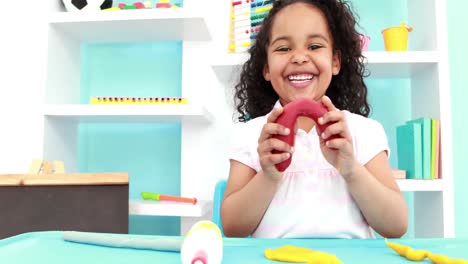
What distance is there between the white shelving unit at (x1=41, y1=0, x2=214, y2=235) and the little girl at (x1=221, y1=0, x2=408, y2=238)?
0.53m

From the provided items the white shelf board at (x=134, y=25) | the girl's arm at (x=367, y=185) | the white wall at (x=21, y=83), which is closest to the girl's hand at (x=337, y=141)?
the girl's arm at (x=367, y=185)

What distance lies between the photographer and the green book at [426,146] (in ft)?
4.33

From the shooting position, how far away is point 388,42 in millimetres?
1415

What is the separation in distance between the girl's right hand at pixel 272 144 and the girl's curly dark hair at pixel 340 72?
0.40 metres

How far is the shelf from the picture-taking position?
4.42 feet

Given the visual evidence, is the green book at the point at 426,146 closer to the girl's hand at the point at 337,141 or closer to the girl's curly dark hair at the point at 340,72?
the girl's curly dark hair at the point at 340,72

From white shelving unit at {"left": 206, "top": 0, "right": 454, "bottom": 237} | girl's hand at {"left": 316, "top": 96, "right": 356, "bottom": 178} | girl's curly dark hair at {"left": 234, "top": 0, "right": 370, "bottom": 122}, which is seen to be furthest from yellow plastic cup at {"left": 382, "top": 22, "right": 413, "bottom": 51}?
girl's hand at {"left": 316, "top": 96, "right": 356, "bottom": 178}

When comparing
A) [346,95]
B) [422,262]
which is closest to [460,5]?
[346,95]

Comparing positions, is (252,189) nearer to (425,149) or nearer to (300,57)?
(300,57)

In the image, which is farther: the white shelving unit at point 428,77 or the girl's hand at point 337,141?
the white shelving unit at point 428,77

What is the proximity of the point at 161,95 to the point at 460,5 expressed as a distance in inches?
Answer: 45.8

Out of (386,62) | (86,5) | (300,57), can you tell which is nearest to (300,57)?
(300,57)

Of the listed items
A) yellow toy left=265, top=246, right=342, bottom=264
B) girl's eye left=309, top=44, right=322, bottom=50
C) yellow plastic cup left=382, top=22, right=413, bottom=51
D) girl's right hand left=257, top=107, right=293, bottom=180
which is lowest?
yellow toy left=265, top=246, right=342, bottom=264

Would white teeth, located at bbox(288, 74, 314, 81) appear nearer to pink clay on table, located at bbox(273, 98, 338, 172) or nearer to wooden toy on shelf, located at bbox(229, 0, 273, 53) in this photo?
pink clay on table, located at bbox(273, 98, 338, 172)
